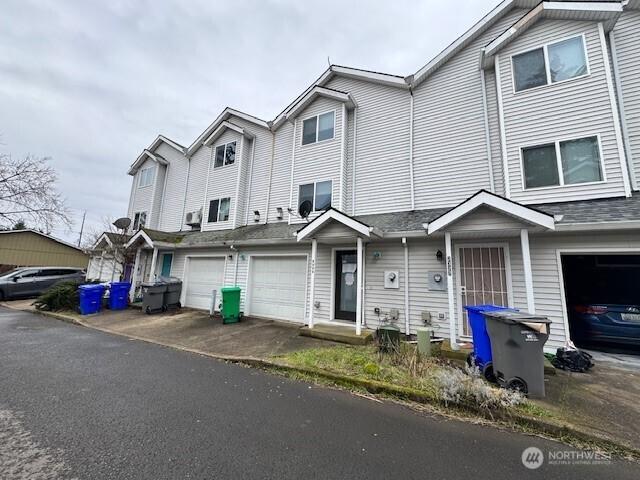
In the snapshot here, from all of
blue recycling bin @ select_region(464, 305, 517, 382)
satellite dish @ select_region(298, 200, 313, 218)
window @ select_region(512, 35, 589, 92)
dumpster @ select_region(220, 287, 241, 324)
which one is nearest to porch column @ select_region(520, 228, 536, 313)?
blue recycling bin @ select_region(464, 305, 517, 382)

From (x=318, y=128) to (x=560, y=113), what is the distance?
24.9ft

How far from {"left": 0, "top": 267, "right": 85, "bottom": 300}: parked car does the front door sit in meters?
14.0

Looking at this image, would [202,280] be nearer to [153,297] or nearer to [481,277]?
[153,297]

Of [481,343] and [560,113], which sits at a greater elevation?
[560,113]

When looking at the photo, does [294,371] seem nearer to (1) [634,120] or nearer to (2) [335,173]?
(2) [335,173]

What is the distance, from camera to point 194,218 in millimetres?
13523

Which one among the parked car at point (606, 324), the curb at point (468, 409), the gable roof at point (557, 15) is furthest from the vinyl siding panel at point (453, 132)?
the curb at point (468, 409)

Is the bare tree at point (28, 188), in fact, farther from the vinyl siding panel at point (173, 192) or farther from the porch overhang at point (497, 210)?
the porch overhang at point (497, 210)

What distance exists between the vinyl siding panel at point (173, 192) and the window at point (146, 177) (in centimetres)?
109

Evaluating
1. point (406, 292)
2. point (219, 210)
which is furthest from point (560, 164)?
point (219, 210)

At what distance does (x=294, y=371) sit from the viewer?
461cm

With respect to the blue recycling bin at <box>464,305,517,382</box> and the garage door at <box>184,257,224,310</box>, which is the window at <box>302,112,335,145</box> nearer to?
the garage door at <box>184,257,224,310</box>

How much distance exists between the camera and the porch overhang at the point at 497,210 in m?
5.07

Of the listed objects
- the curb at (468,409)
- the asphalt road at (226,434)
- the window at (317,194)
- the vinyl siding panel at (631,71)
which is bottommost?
the asphalt road at (226,434)
